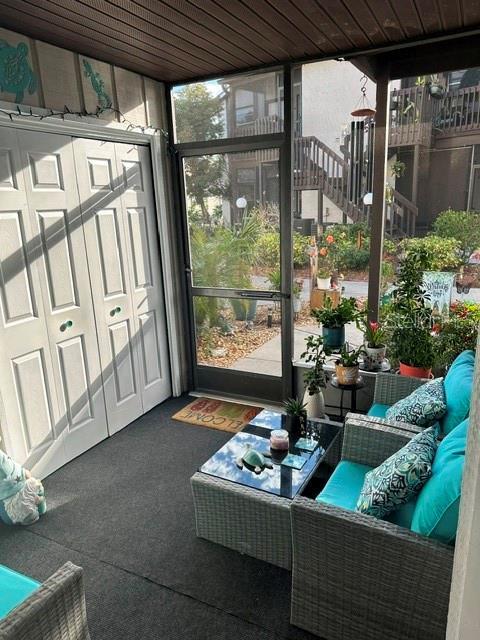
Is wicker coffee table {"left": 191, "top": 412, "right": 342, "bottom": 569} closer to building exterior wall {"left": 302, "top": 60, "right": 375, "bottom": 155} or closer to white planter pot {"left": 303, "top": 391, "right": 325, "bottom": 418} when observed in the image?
white planter pot {"left": 303, "top": 391, "right": 325, "bottom": 418}

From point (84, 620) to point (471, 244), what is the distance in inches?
117

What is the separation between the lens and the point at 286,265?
3535 mm

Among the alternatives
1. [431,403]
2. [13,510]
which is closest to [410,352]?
[431,403]

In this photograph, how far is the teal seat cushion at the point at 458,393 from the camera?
2.05 metres

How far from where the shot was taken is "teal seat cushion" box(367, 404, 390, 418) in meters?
2.69

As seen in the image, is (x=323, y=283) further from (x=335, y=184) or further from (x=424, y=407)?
(x=424, y=407)

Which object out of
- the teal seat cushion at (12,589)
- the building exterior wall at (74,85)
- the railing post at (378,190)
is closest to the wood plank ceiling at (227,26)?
the building exterior wall at (74,85)

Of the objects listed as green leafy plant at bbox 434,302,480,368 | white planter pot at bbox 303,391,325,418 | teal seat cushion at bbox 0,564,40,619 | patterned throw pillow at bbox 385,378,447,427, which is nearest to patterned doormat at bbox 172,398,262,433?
white planter pot at bbox 303,391,325,418

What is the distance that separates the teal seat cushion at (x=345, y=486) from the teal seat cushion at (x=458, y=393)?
0.45m

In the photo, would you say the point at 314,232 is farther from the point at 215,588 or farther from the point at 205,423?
the point at 215,588

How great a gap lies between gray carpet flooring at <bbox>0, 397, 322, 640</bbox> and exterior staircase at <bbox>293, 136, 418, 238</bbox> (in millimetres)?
2041

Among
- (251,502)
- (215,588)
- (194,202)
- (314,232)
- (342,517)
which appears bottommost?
(215,588)

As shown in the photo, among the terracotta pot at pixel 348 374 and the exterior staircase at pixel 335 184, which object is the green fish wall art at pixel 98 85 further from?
the terracotta pot at pixel 348 374

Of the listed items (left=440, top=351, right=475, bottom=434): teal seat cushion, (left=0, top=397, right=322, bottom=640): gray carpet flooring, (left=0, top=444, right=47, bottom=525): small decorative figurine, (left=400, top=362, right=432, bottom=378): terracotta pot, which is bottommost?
(left=0, top=397, right=322, bottom=640): gray carpet flooring
